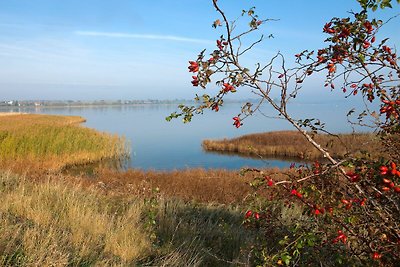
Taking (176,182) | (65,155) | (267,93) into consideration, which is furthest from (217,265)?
(65,155)

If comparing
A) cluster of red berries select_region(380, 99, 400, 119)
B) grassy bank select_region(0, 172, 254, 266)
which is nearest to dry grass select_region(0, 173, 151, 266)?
grassy bank select_region(0, 172, 254, 266)

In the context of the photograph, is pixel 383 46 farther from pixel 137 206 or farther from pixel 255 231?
pixel 137 206

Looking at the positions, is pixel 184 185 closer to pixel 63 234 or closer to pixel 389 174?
pixel 63 234

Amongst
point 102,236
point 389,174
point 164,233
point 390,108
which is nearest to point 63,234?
point 102,236

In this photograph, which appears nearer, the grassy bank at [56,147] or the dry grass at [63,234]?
the dry grass at [63,234]

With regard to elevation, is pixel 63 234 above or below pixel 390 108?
below

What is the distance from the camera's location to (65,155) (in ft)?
73.5

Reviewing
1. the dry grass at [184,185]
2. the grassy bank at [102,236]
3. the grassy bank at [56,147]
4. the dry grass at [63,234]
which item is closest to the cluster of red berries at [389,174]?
the grassy bank at [102,236]

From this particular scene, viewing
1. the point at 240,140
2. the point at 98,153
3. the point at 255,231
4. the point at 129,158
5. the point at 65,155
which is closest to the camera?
the point at 255,231

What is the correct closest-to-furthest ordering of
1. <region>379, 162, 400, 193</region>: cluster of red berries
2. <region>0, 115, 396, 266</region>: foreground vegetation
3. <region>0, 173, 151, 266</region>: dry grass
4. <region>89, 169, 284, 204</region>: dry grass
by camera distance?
<region>379, 162, 400, 193</region>: cluster of red berries, <region>0, 115, 396, 266</region>: foreground vegetation, <region>0, 173, 151, 266</region>: dry grass, <region>89, 169, 284, 204</region>: dry grass

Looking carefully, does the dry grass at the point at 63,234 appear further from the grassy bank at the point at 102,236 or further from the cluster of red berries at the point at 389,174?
the cluster of red berries at the point at 389,174

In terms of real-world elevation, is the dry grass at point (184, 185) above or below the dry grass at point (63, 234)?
below

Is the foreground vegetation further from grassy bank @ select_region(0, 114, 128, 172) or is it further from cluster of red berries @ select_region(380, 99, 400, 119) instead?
grassy bank @ select_region(0, 114, 128, 172)

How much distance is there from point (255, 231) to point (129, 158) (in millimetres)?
21323
